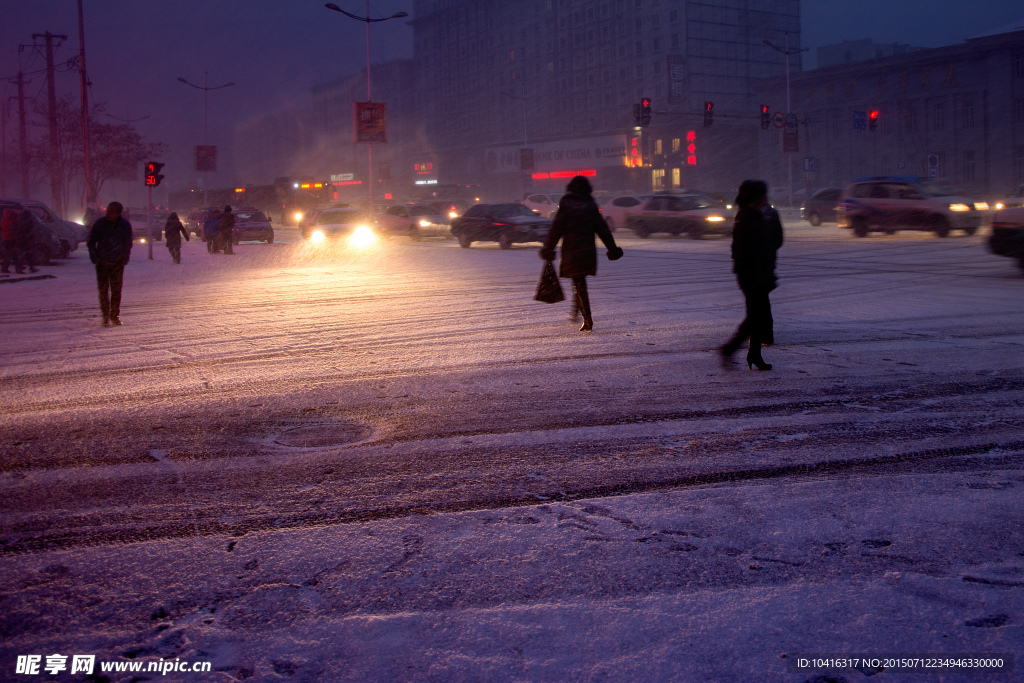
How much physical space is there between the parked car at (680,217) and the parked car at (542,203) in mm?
10961

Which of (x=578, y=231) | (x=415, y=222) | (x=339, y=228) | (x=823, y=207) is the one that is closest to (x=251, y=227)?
(x=339, y=228)

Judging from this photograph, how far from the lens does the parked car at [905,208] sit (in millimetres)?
25781

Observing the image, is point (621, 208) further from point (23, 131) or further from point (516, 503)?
point (23, 131)

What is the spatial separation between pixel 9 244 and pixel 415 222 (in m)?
19.0

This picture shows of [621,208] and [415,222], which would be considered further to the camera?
[415,222]

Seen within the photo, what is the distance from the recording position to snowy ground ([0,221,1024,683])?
3.09m

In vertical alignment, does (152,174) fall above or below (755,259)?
above

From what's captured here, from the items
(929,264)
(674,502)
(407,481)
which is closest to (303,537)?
(407,481)

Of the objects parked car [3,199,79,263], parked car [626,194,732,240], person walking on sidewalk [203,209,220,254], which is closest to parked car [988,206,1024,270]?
parked car [626,194,732,240]

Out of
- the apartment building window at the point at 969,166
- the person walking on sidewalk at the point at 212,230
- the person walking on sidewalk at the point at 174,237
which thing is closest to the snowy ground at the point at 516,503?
the person walking on sidewalk at the point at 174,237

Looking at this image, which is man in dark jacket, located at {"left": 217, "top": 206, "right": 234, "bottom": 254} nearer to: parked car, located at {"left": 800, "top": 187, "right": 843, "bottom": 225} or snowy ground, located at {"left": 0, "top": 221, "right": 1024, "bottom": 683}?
snowy ground, located at {"left": 0, "top": 221, "right": 1024, "bottom": 683}

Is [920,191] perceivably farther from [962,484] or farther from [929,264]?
[962,484]

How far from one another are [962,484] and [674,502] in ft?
5.09

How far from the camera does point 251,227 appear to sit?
3831 cm
